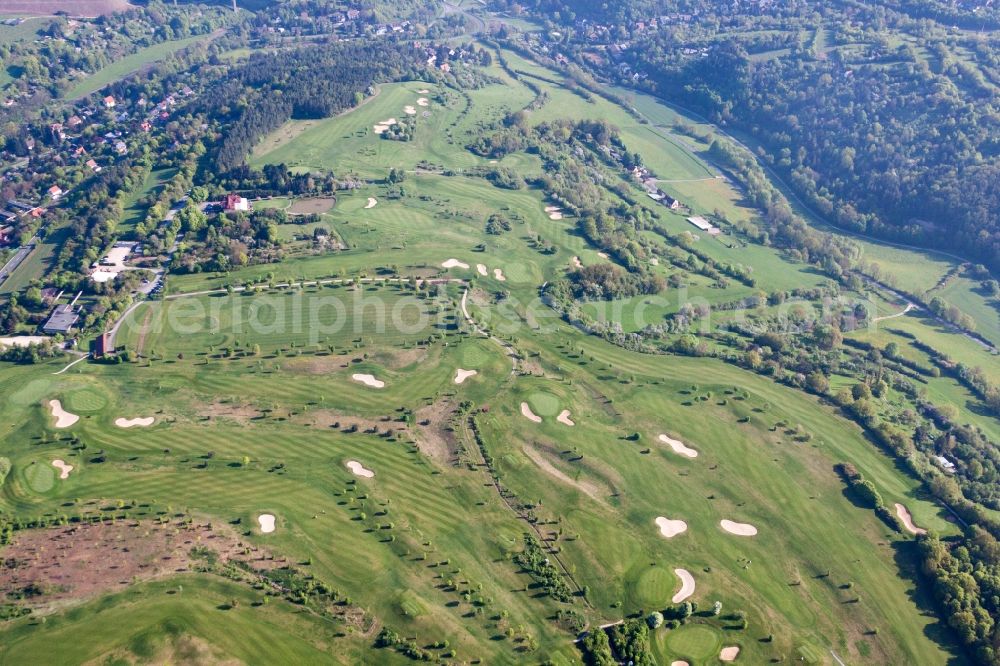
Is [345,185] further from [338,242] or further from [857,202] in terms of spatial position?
[857,202]

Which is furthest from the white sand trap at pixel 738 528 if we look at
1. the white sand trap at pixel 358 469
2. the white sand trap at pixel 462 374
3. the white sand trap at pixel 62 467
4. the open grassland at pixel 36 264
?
the open grassland at pixel 36 264

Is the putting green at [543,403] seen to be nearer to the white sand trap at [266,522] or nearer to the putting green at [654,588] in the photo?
the putting green at [654,588]

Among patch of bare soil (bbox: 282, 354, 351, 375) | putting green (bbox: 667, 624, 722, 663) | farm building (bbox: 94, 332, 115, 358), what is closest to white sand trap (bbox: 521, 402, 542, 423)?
patch of bare soil (bbox: 282, 354, 351, 375)

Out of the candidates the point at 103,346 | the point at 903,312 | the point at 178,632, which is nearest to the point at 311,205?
the point at 103,346

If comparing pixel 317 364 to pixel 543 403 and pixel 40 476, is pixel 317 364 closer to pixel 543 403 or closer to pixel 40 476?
pixel 543 403

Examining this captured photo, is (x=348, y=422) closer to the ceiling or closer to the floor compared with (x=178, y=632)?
closer to the ceiling

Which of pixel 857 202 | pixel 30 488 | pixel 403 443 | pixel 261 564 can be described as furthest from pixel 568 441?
pixel 857 202

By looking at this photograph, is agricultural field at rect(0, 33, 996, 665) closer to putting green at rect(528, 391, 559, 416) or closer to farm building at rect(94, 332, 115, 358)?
putting green at rect(528, 391, 559, 416)
